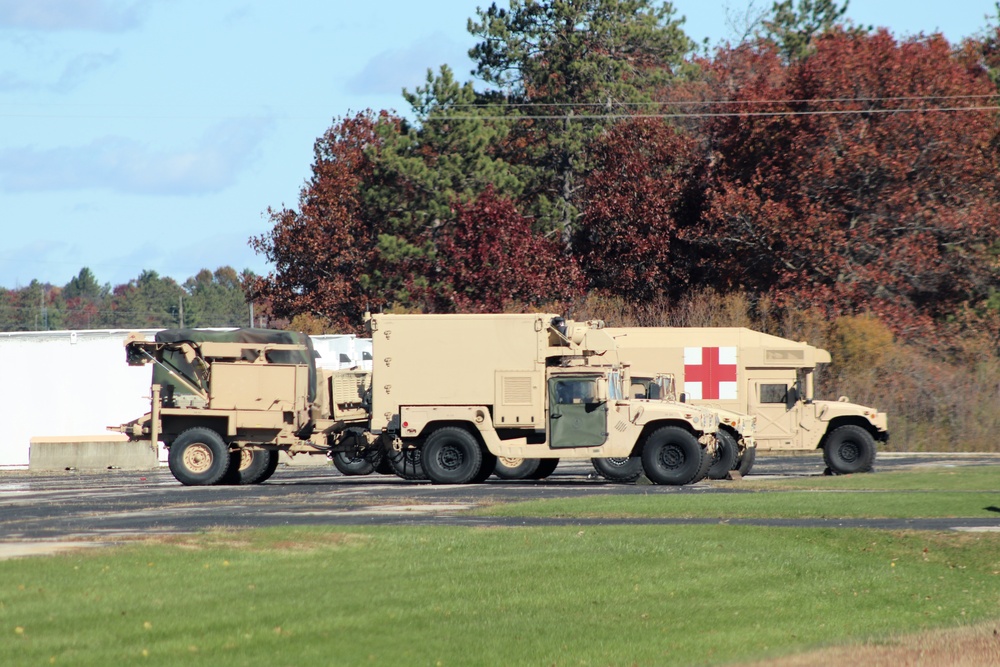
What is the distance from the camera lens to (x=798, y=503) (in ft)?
70.1

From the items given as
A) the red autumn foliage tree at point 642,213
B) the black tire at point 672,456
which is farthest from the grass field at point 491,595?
the red autumn foliage tree at point 642,213

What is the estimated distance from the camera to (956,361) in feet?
140

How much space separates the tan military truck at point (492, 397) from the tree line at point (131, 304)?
443 ft

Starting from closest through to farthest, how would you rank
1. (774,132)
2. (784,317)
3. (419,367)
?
(419,367) < (784,317) < (774,132)

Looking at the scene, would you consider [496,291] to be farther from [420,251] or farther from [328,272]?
[328,272]

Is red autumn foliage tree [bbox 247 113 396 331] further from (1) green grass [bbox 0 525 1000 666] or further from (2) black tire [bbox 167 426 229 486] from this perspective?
(1) green grass [bbox 0 525 1000 666]

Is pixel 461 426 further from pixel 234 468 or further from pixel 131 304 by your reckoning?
pixel 131 304

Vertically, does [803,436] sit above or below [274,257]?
below

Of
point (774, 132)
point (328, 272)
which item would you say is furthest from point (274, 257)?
point (774, 132)

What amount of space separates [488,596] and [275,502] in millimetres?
10959

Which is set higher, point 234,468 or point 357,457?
point 357,457

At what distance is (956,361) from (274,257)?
117ft

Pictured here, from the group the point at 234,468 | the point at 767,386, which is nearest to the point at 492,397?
the point at 234,468

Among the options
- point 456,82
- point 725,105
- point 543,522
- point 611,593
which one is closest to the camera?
point 611,593
